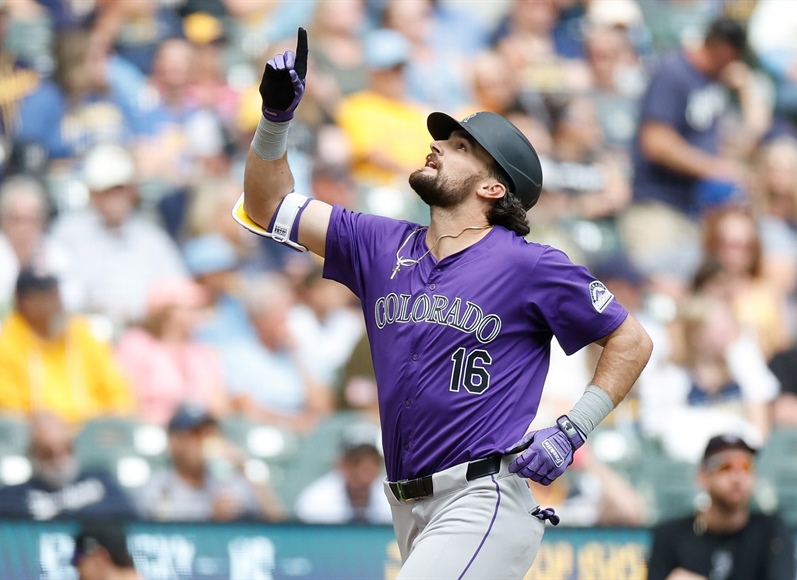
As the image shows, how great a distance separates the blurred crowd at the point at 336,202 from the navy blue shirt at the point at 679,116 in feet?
0.07

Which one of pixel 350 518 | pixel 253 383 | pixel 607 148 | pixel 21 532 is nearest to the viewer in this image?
pixel 21 532

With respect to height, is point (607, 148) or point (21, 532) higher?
point (607, 148)

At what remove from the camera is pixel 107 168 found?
8.00 meters

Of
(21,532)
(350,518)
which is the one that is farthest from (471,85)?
(21,532)

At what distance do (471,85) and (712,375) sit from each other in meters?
2.68

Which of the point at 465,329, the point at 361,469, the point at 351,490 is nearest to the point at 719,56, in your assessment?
the point at 361,469

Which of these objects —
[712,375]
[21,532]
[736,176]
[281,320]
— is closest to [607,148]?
[736,176]

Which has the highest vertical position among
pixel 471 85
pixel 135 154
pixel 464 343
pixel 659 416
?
pixel 471 85

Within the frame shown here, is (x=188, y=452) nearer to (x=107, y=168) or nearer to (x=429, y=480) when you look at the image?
(x=107, y=168)

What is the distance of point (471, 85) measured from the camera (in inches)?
351

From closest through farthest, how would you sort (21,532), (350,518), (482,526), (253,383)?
(482,526) → (21,532) → (350,518) → (253,383)

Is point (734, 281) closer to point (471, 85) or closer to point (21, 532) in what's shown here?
point (471, 85)

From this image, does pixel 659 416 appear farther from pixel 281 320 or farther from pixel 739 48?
pixel 739 48

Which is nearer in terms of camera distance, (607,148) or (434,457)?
(434,457)
